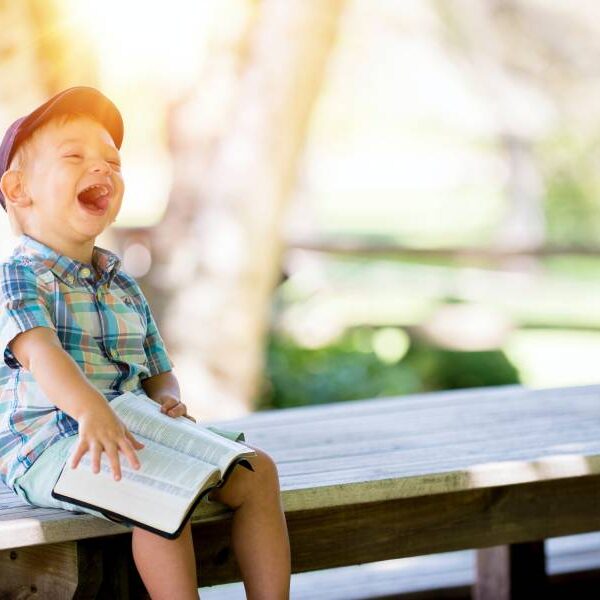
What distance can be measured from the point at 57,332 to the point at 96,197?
0.27 metres

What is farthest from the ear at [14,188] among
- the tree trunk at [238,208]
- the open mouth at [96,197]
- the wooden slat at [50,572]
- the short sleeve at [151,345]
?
the tree trunk at [238,208]

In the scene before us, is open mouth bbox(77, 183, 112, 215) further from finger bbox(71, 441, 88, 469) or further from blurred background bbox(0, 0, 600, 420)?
blurred background bbox(0, 0, 600, 420)

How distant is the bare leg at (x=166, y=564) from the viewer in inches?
74.1

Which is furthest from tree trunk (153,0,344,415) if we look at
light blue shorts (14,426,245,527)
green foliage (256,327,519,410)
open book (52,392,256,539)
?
open book (52,392,256,539)

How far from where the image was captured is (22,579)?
2145 mm

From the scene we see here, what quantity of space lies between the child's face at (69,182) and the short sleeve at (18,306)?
11 centimetres

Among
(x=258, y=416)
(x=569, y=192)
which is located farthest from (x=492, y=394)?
(x=569, y=192)

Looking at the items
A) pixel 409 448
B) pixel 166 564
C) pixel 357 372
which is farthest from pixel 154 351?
pixel 357 372

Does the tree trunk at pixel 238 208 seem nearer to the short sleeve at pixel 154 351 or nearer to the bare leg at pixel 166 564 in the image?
the short sleeve at pixel 154 351

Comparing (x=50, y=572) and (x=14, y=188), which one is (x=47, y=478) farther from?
(x=14, y=188)

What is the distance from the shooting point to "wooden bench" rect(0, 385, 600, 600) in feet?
6.79

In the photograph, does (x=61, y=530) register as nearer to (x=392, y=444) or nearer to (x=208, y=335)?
(x=392, y=444)

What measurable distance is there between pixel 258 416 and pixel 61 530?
3.59 feet

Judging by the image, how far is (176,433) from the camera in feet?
6.36
